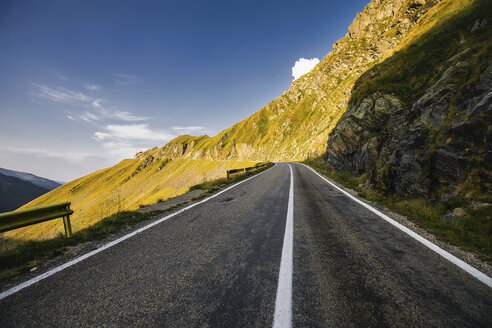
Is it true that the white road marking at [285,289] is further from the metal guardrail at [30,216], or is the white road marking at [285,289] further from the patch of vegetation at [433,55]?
the patch of vegetation at [433,55]

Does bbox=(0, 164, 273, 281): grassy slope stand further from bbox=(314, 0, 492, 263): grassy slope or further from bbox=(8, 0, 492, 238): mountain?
bbox=(314, 0, 492, 263): grassy slope

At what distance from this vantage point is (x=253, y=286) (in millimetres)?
2576

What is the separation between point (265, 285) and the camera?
8.50 ft

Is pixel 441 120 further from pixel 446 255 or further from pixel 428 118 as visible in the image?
pixel 446 255

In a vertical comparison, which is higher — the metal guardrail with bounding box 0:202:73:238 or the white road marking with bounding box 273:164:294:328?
the metal guardrail with bounding box 0:202:73:238

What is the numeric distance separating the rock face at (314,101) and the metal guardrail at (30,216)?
141ft

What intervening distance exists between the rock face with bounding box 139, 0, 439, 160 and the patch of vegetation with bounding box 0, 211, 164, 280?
4248 centimetres

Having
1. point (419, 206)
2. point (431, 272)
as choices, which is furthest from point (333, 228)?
point (419, 206)

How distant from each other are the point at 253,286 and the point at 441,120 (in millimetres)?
9162

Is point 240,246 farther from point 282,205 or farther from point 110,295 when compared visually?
point 282,205

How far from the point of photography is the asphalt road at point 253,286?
205 centimetres

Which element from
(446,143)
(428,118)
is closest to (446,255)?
(446,143)

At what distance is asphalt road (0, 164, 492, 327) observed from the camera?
2.05 metres

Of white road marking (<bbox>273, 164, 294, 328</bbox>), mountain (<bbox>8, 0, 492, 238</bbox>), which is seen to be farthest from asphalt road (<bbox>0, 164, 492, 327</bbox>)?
mountain (<bbox>8, 0, 492, 238</bbox>)
